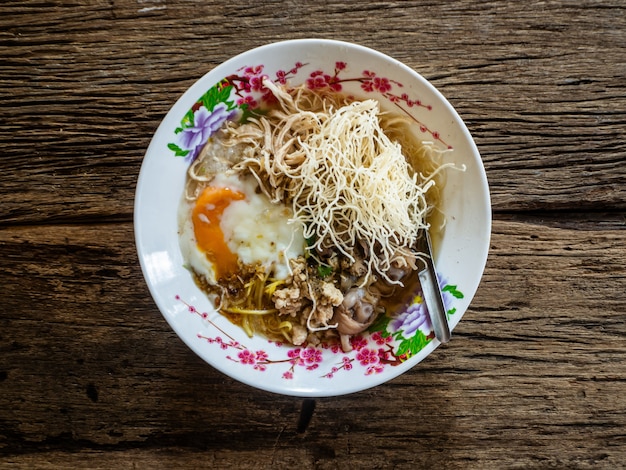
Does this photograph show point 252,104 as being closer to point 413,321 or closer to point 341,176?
point 341,176

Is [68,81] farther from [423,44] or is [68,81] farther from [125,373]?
[423,44]

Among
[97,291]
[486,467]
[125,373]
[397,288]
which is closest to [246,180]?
[397,288]

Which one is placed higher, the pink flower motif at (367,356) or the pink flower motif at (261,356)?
the pink flower motif at (261,356)

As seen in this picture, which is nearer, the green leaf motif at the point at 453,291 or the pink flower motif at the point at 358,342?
the green leaf motif at the point at 453,291

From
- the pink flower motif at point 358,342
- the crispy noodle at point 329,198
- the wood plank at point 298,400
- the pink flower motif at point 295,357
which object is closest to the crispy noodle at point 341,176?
the crispy noodle at point 329,198

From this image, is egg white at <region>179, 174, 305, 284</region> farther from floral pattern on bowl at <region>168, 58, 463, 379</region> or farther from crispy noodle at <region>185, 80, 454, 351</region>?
floral pattern on bowl at <region>168, 58, 463, 379</region>

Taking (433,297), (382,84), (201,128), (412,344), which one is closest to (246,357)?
(412,344)

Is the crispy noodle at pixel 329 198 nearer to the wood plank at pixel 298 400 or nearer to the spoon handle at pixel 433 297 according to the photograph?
the spoon handle at pixel 433 297

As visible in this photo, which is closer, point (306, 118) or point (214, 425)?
point (306, 118)
